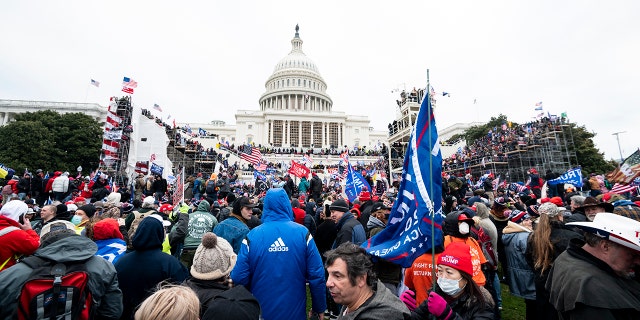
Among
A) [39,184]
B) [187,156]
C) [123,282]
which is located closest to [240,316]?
Result: [123,282]

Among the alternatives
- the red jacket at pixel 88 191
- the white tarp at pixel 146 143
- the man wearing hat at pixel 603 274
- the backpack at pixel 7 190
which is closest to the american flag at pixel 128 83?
the white tarp at pixel 146 143

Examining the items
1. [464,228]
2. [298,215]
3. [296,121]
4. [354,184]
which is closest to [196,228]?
[298,215]

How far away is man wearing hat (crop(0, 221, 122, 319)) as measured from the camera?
223cm

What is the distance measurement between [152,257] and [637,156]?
9.46m

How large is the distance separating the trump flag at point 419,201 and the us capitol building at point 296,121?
188ft

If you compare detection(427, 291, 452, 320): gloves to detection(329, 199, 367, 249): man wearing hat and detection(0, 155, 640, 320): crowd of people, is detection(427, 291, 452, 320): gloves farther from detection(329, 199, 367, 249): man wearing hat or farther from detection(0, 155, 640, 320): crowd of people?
detection(329, 199, 367, 249): man wearing hat

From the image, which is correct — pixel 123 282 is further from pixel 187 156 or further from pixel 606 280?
pixel 187 156

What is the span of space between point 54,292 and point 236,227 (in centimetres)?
238

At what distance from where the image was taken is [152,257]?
3.06m

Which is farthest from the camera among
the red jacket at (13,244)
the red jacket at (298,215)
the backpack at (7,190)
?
the backpack at (7,190)

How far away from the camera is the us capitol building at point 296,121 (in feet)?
208

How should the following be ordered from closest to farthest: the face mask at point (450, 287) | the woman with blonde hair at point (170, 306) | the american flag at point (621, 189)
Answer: the woman with blonde hair at point (170, 306), the face mask at point (450, 287), the american flag at point (621, 189)

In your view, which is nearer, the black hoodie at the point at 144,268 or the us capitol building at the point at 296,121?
the black hoodie at the point at 144,268

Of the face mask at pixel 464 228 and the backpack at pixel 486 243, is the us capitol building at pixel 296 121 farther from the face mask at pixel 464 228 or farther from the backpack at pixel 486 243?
the face mask at pixel 464 228
